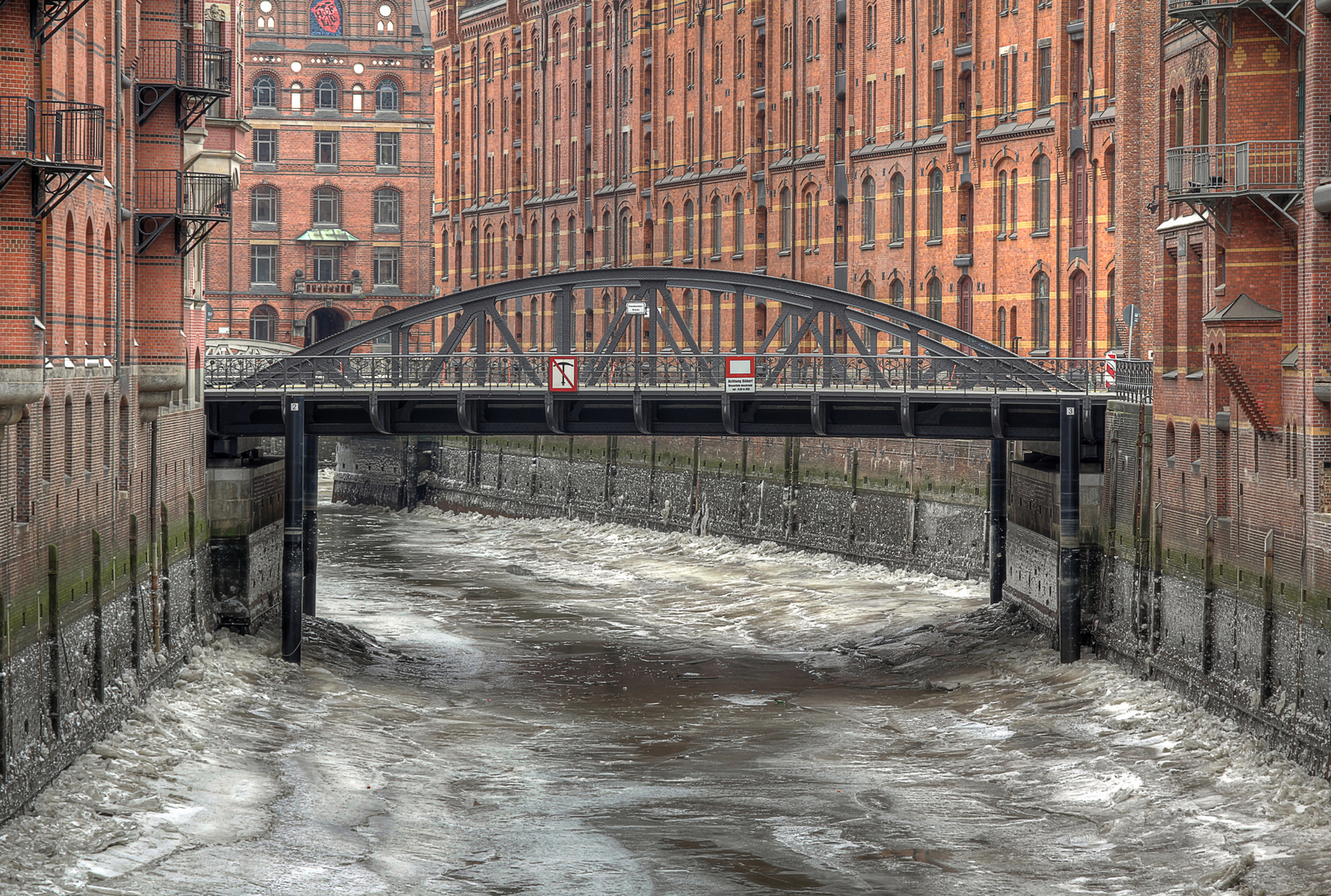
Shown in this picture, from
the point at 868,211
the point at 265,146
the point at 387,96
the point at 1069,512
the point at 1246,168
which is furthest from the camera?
the point at 387,96

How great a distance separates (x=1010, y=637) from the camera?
42.4 meters

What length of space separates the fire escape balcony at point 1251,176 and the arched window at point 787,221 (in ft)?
121

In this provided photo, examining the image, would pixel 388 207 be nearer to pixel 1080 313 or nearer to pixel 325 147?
pixel 325 147

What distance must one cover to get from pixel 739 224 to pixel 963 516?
82.0 feet

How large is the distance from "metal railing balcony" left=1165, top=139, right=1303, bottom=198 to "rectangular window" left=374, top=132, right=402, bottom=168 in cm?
7731

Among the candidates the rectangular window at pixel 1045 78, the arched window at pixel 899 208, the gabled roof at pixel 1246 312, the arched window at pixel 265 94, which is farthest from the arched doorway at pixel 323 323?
the gabled roof at pixel 1246 312

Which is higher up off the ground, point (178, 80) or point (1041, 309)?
point (178, 80)

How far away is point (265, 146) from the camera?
339 ft

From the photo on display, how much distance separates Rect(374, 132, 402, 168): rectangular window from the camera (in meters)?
106

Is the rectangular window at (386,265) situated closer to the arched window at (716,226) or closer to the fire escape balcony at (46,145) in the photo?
the arched window at (716,226)

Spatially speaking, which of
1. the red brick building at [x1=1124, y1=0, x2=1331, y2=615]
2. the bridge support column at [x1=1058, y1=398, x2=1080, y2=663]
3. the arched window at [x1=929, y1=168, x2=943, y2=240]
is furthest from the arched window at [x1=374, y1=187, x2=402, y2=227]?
the red brick building at [x1=1124, y1=0, x2=1331, y2=615]

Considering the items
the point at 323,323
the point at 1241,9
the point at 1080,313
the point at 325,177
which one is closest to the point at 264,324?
the point at 323,323

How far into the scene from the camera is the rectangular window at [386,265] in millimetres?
105188

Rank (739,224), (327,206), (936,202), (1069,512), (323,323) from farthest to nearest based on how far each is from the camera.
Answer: (327,206) < (323,323) < (739,224) < (936,202) < (1069,512)
